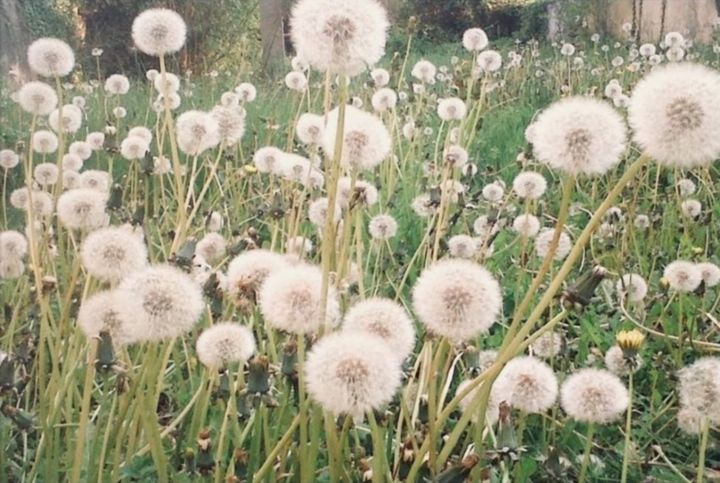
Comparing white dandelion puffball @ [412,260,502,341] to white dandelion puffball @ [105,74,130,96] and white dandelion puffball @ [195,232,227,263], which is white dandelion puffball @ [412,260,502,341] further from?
white dandelion puffball @ [105,74,130,96]

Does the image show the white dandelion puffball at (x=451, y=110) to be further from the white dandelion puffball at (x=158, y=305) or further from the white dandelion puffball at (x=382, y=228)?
the white dandelion puffball at (x=158, y=305)

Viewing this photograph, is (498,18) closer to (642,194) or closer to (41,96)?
(642,194)

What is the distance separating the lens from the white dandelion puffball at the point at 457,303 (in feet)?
1.81

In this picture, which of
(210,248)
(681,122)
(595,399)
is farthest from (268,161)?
(681,122)

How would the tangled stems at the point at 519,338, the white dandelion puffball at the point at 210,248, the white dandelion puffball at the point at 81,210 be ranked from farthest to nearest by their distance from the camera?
the white dandelion puffball at the point at 210,248, the white dandelion puffball at the point at 81,210, the tangled stems at the point at 519,338

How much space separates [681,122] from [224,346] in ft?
1.20

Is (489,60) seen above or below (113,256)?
above

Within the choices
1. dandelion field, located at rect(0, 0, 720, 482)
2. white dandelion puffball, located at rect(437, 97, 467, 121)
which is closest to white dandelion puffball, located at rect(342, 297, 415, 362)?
dandelion field, located at rect(0, 0, 720, 482)

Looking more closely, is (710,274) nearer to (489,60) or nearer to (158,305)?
(489,60)

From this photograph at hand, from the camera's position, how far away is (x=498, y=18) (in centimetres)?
125

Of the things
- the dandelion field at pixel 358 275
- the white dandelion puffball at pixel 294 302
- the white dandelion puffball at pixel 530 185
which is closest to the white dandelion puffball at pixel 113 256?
the dandelion field at pixel 358 275

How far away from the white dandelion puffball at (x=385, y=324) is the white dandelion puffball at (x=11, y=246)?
415mm

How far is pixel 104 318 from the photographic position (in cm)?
66

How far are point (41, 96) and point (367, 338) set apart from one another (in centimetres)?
58
